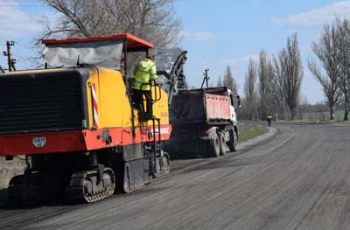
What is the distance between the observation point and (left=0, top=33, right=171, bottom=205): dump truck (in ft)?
37.1

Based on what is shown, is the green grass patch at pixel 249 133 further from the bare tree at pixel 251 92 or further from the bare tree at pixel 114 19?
the bare tree at pixel 251 92

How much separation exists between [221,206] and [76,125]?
10.9ft

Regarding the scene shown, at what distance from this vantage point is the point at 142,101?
13828 mm

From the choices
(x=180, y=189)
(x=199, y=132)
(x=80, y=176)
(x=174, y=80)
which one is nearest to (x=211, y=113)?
(x=199, y=132)

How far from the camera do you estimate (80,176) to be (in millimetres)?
11633

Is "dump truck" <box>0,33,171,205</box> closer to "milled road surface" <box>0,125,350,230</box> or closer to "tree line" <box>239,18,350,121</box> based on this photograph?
"milled road surface" <box>0,125,350,230</box>

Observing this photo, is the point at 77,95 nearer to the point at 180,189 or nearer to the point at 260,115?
the point at 180,189

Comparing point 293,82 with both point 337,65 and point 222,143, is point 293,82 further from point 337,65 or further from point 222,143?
point 222,143

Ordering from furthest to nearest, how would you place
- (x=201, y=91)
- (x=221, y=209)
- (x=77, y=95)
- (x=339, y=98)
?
(x=339, y=98) → (x=201, y=91) → (x=77, y=95) → (x=221, y=209)

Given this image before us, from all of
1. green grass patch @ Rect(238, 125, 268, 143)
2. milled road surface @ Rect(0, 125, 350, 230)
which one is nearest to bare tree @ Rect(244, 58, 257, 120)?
green grass patch @ Rect(238, 125, 268, 143)

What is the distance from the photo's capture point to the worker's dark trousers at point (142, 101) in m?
13.6

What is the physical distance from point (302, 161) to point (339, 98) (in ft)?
206

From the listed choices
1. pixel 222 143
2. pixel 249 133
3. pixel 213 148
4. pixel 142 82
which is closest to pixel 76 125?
pixel 142 82

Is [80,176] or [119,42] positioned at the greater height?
[119,42]
